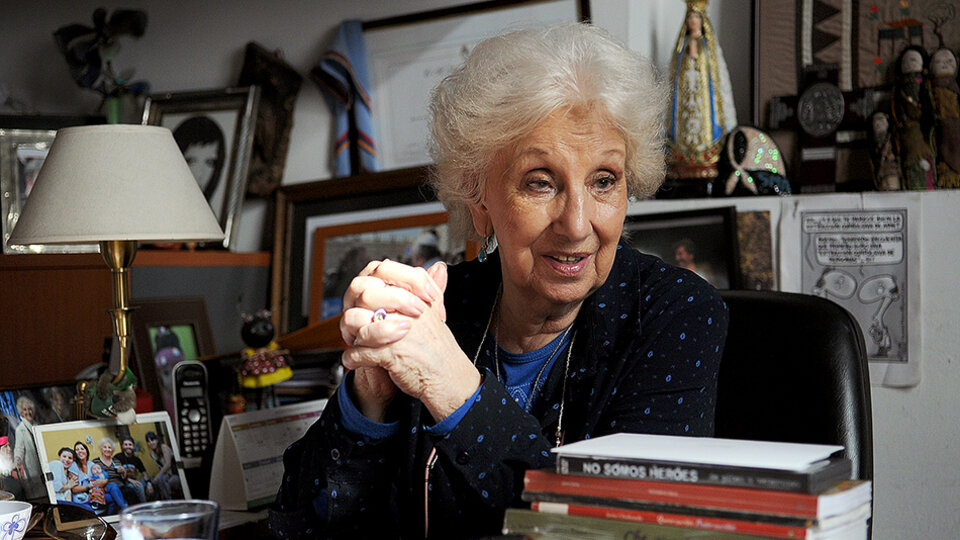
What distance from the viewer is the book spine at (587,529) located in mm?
661

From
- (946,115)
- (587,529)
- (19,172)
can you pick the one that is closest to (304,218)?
(19,172)

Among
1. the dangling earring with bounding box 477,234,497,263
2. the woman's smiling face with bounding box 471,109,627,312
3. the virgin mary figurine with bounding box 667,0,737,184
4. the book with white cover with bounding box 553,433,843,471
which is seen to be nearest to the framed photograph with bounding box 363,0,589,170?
the virgin mary figurine with bounding box 667,0,737,184

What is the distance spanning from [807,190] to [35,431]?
57.4 inches

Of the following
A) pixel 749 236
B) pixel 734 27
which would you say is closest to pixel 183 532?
pixel 749 236

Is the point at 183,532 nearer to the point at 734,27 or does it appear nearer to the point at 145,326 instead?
the point at 145,326

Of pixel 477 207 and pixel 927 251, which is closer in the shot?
pixel 477 207

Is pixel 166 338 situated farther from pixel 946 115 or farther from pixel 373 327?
pixel 946 115

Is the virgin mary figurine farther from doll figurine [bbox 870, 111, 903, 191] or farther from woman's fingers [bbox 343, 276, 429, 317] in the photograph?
woman's fingers [bbox 343, 276, 429, 317]

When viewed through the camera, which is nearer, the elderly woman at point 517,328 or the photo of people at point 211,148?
the elderly woman at point 517,328

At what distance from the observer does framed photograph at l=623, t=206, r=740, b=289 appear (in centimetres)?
183

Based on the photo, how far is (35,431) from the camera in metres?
1.22

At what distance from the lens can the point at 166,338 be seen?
1924 mm

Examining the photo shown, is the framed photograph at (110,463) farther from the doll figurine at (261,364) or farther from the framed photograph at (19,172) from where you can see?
the framed photograph at (19,172)

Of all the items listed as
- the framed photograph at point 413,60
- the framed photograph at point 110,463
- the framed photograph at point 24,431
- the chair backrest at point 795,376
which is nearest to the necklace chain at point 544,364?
the chair backrest at point 795,376
